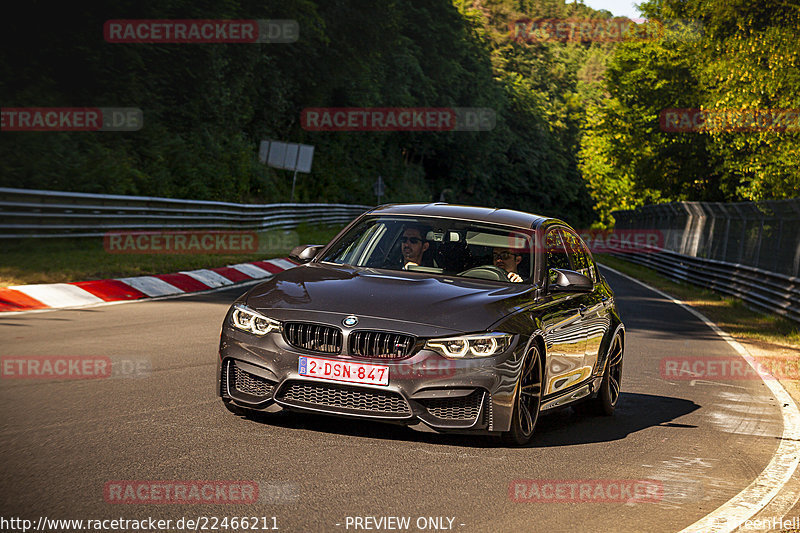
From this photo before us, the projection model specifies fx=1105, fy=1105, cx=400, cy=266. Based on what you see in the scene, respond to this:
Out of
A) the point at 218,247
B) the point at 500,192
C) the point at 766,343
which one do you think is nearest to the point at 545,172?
the point at 500,192

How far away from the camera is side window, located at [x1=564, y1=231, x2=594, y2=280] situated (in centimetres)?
888

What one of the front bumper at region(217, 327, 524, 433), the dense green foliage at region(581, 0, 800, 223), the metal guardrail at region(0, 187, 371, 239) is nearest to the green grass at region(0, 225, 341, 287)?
the metal guardrail at region(0, 187, 371, 239)

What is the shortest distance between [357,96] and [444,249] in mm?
51705

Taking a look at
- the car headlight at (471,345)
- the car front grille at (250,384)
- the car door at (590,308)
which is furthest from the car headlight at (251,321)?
the car door at (590,308)

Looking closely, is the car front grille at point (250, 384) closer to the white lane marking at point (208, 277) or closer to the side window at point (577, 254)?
the side window at point (577, 254)

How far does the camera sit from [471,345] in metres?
6.60

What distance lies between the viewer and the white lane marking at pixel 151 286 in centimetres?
1653

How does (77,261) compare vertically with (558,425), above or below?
below

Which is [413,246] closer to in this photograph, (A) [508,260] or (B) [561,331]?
(A) [508,260]

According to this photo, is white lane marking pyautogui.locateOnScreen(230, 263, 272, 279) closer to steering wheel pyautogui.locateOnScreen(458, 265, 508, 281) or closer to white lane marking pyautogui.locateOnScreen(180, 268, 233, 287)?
white lane marking pyautogui.locateOnScreen(180, 268, 233, 287)

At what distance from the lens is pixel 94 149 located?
1077 inches

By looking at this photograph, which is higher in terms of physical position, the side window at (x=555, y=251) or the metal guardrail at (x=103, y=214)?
the side window at (x=555, y=251)

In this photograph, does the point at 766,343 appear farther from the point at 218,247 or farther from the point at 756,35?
the point at 756,35

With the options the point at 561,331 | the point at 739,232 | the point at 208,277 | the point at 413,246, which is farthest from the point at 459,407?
the point at 739,232
